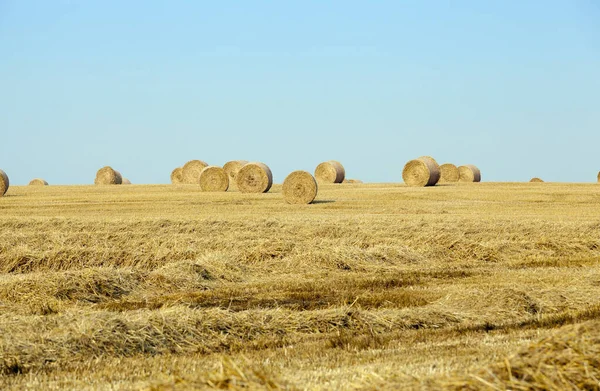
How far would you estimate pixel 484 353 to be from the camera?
25.7 ft

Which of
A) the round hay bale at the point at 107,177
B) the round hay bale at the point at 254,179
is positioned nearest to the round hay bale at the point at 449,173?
the round hay bale at the point at 254,179

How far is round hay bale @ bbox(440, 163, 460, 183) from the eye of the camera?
166 feet

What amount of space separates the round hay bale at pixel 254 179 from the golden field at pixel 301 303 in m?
14.8

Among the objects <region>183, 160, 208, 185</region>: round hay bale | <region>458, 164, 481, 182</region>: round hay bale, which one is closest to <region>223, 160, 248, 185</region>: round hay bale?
<region>183, 160, 208, 185</region>: round hay bale

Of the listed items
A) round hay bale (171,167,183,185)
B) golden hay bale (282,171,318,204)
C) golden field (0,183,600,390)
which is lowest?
golden field (0,183,600,390)

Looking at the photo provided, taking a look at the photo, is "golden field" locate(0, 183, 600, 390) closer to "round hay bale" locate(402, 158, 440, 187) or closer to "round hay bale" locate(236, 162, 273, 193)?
"round hay bale" locate(236, 162, 273, 193)

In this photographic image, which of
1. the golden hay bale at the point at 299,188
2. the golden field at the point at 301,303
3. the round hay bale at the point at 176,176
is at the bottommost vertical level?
the golden field at the point at 301,303

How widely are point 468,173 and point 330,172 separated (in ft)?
30.5

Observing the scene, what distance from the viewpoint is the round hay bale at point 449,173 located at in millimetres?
50625

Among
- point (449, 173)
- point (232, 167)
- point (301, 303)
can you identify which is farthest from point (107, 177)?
point (301, 303)

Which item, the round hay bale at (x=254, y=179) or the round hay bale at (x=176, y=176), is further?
the round hay bale at (x=176, y=176)

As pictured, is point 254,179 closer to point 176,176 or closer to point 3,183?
point 3,183

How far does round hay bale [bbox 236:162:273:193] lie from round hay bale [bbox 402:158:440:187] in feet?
28.6

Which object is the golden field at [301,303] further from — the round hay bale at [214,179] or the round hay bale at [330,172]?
the round hay bale at [330,172]
